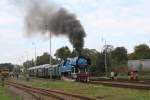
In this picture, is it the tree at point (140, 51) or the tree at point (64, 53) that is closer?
the tree at point (64, 53)

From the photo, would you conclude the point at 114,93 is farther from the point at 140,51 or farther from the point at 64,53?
the point at 140,51

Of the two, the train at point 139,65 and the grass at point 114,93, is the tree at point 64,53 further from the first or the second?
the grass at point 114,93

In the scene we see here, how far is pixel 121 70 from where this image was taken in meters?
101

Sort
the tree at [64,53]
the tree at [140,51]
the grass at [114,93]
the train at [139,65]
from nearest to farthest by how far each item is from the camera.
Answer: the grass at [114,93], the train at [139,65], the tree at [64,53], the tree at [140,51]

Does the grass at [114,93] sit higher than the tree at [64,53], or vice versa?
the tree at [64,53]

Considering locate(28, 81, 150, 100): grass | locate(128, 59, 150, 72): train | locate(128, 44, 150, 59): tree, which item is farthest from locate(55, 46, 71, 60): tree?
locate(28, 81, 150, 100): grass

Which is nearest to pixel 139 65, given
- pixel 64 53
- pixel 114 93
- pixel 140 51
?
pixel 114 93

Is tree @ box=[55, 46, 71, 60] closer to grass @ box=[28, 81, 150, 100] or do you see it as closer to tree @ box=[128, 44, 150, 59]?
tree @ box=[128, 44, 150, 59]

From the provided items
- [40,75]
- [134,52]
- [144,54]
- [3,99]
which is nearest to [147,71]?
[40,75]

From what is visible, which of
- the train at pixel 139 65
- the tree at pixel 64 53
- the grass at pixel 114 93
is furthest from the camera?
the tree at pixel 64 53

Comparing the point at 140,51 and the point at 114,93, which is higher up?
the point at 140,51

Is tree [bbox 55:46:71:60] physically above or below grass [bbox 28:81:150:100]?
above

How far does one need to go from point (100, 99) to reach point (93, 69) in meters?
85.7

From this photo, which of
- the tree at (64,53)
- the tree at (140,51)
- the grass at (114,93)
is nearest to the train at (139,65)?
the grass at (114,93)
